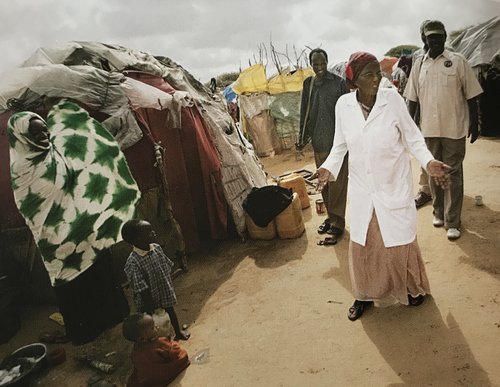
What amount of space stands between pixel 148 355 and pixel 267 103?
450 inches

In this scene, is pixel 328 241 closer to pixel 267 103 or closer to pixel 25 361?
pixel 25 361

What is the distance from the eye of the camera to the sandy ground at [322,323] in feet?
9.21

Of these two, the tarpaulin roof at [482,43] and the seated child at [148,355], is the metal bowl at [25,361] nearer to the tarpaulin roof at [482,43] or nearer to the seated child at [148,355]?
the seated child at [148,355]

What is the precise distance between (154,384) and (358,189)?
2.23 meters

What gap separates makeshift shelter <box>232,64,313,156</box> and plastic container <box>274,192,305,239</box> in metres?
8.35

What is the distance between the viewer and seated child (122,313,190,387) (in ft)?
10.1

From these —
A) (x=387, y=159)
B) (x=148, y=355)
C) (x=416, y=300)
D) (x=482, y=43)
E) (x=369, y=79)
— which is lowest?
(x=416, y=300)

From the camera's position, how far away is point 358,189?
3.00m

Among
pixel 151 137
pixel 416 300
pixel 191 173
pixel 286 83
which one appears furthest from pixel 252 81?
pixel 416 300

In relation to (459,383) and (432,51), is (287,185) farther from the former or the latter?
(459,383)

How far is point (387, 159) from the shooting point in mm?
2822

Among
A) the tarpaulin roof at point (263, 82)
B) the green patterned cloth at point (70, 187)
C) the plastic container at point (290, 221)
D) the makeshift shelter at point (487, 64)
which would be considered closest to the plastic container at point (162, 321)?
the green patterned cloth at point (70, 187)

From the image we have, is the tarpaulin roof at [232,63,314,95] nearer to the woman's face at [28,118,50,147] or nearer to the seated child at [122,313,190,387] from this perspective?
the woman's face at [28,118,50,147]

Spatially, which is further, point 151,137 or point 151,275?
point 151,137
